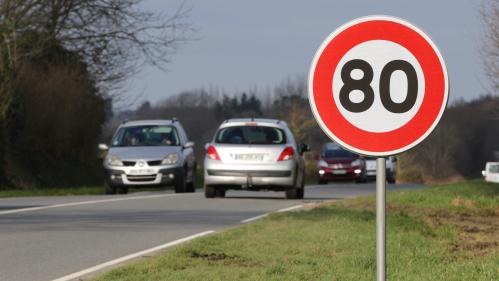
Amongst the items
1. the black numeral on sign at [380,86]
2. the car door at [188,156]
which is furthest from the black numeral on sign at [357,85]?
the car door at [188,156]

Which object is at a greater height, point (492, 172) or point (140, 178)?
point (140, 178)

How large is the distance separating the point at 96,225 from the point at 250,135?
7.72 m

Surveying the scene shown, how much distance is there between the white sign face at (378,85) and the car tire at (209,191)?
1797cm

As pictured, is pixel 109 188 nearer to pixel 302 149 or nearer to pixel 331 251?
pixel 302 149

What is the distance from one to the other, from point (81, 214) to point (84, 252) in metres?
5.95

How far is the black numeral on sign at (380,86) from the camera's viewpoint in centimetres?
Answer: 678

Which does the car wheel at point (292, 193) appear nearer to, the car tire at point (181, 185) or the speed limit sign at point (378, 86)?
the car tire at point (181, 185)

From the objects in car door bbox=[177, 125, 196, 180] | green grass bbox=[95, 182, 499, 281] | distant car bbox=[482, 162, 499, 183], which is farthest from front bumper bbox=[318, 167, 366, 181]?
green grass bbox=[95, 182, 499, 281]

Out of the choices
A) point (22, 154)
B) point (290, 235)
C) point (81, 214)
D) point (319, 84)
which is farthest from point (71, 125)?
point (319, 84)

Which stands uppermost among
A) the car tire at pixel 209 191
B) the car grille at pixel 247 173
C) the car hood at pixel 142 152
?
the car hood at pixel 142 152

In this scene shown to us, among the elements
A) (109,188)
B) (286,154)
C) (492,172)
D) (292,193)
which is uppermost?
(286,154)

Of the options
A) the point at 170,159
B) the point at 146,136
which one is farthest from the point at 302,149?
the point at 146,136

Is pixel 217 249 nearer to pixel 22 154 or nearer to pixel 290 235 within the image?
pixel 290 235

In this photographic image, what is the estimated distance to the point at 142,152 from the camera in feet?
91.9
